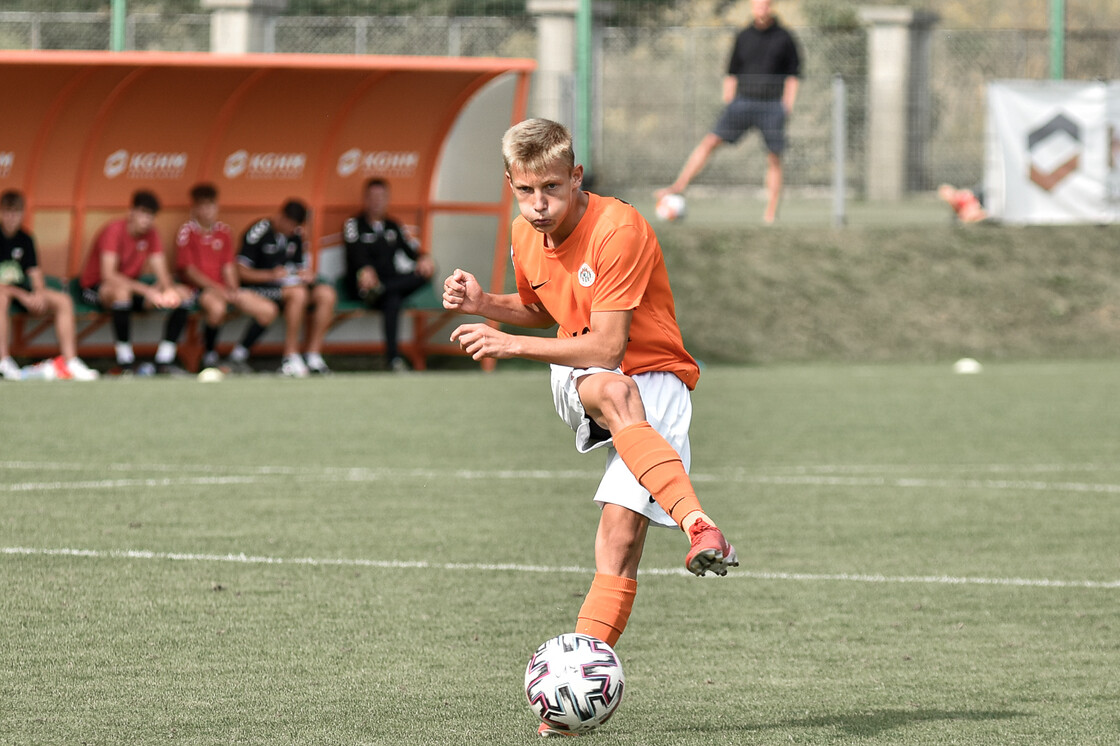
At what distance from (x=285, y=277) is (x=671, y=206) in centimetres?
479

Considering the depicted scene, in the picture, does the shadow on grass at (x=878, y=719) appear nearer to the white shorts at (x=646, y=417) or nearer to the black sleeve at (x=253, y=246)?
the white shorts at (x=646, y=417)

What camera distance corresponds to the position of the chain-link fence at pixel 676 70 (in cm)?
1889

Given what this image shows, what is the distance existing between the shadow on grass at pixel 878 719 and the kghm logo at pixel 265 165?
11.4 m

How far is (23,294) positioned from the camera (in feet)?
44.2

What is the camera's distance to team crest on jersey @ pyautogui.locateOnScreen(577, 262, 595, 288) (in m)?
4.43

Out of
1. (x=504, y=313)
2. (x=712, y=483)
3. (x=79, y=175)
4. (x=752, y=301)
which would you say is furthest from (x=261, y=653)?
(x=752, y=301)

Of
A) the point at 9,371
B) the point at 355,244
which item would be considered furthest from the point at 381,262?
the point at 9,371

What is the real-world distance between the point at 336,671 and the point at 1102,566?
3385 millimetres

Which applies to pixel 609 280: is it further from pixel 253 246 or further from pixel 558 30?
pixel 558 30

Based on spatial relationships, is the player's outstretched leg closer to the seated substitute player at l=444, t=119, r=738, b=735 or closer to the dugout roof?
the seated substitute player at l=444, t=119, r=738, b=735

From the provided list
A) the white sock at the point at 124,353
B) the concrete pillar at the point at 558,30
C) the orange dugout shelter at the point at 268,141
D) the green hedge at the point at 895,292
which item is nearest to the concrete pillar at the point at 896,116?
the green hedge at the point at 895,292

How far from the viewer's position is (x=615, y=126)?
19.0 meters

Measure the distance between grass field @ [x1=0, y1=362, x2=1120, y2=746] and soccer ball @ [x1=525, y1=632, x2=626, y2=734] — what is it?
0.11 m

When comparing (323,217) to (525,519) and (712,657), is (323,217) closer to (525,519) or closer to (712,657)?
(525,519)
